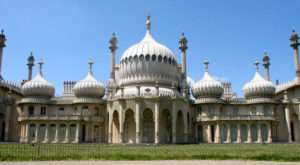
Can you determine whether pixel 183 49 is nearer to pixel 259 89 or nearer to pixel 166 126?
pixel 259 89

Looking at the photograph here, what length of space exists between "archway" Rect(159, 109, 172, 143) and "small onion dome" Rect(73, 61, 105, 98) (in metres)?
14.4

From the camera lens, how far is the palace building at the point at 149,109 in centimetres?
5800

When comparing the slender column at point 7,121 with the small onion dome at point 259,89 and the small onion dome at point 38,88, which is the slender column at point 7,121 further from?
the small onion dome at point 259,89

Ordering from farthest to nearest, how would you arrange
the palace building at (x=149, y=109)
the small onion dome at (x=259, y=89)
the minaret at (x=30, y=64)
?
1. the minaret at (x=30, y=64)
2. the small onion dome at (x=259, y=89)
3. the palace building at (x=149, y=109)

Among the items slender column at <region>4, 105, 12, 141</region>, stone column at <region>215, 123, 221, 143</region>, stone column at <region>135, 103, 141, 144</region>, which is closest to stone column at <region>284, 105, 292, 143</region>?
stone column at <region>215, 123, 221, 143</region>

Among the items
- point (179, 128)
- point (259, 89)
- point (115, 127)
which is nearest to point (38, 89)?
point (115, 127)

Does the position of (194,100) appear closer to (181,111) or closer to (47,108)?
(181,111)

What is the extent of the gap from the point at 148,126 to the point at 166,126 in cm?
336

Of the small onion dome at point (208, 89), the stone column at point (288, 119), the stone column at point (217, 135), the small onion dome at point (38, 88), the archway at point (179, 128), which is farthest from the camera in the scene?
the small onion dome at point (38, 88)

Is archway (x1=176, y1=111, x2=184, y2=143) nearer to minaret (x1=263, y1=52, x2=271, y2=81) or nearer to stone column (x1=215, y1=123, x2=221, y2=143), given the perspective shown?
stone column (x1=215, y1=123, x2=221, y2=143)

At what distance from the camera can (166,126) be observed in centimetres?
5997

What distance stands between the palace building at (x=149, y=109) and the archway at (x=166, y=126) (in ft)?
0.58

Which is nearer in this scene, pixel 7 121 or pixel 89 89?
pixel 7 121

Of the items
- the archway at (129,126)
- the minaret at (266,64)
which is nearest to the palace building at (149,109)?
the archway at (129,126)
